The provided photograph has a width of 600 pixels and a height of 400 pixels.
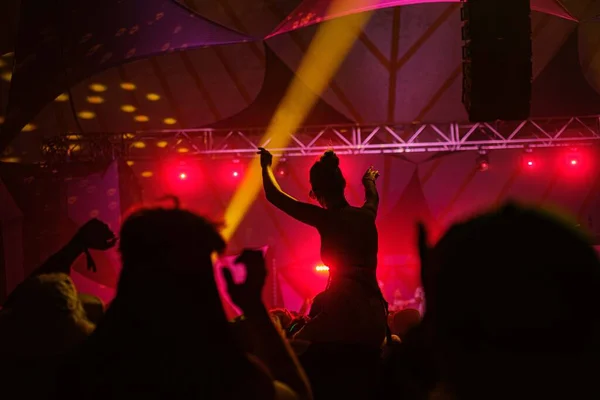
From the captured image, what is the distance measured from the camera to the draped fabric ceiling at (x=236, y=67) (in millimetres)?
5719

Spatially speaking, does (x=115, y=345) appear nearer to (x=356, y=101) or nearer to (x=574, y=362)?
(x=574, y=362)

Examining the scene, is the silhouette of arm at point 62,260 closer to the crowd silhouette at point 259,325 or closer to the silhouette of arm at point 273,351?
the crowd silhouette at point 259,325

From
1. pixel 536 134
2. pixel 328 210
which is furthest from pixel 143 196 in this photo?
pixel 328 210

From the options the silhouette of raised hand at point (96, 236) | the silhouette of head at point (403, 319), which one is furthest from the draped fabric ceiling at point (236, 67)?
the silhouette of raised hand at point (96, 236)

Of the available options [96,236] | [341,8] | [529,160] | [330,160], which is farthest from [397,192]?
[96,236]

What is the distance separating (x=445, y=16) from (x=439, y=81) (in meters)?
1.03

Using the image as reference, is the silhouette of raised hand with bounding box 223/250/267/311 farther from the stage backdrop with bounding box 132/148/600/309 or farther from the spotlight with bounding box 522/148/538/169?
the spotlight with bounding box 522/148/538/169

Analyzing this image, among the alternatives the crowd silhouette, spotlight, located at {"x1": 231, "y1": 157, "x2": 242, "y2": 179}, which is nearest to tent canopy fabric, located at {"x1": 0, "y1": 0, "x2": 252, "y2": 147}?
spotlight, located at {"x1": 231, "y1": 157, "x2": 242, "y2": 179}

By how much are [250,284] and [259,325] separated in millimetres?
87

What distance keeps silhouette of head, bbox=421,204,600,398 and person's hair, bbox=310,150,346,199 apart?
4.93ft

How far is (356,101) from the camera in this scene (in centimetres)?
810

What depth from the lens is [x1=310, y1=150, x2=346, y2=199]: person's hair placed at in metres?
2.37

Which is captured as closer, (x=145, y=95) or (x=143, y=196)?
(x=145, y=95)

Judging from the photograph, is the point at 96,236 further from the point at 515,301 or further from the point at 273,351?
the point at 515,301
